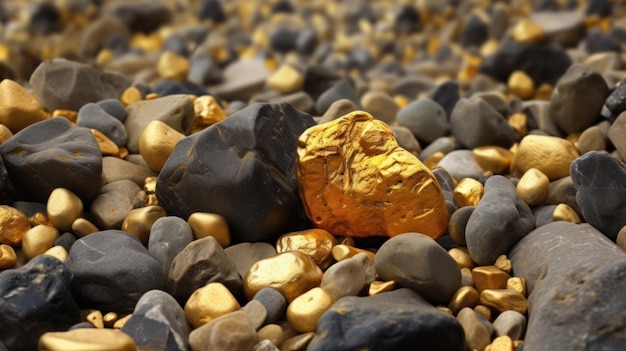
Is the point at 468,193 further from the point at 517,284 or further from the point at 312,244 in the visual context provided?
the point at 312,244

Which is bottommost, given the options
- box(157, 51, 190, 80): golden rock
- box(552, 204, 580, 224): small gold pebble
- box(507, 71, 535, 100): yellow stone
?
box(157, 51, 190, 80): golden rock

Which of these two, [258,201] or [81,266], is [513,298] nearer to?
[258,201]

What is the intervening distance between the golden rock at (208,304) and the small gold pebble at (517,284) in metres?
0.65

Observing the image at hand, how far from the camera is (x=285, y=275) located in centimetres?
169

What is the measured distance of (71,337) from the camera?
1.41 meters

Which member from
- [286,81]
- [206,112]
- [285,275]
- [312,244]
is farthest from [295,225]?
[286,81]

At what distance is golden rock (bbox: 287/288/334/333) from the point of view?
1.57 meters

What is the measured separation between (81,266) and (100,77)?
115 cm

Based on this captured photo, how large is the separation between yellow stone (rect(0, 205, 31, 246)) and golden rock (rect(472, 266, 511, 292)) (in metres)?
1.17

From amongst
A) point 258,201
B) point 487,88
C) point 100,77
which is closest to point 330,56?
point 487,88

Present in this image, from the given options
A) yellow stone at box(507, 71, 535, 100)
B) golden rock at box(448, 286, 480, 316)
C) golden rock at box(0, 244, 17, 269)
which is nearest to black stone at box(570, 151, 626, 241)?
golden rock at box(448, 286, 480, 316)

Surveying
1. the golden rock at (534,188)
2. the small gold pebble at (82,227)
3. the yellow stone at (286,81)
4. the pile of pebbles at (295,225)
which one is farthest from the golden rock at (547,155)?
the yellow stone at (286,81)

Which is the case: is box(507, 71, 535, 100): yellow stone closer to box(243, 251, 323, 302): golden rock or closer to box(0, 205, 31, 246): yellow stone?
box(243, 251, 323, 302): golden rock

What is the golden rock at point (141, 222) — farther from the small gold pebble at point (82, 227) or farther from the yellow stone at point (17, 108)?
the yellow stone at point (17, 108)
